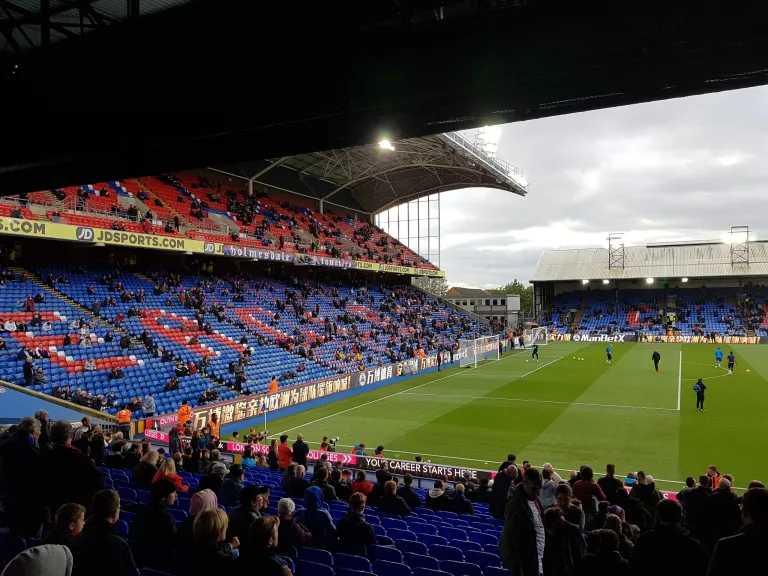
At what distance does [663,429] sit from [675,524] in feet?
63.0

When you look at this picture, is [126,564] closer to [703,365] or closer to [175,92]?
[175,92]

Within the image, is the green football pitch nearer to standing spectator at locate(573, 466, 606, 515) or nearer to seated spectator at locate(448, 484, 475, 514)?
seated spectator at locate(448, 484, 475, 514)

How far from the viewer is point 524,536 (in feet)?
15.7

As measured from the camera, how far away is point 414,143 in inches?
1688

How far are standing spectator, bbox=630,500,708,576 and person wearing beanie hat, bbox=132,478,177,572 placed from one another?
413 centimetres

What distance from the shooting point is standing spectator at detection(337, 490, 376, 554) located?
625cm

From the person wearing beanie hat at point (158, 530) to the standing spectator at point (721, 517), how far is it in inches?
235

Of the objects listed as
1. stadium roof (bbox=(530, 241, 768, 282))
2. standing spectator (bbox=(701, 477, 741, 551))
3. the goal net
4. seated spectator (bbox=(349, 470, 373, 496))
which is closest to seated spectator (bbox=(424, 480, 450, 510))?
seated spectator (bbox=(349, 470, 373, 496))

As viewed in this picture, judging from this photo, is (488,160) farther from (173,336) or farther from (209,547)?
(209,547)

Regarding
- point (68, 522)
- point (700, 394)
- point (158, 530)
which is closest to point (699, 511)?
point (158, 530)

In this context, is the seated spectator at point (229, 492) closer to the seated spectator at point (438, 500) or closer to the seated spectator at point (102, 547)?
the seated spectator at point (102, 547)

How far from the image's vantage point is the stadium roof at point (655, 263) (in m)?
67.1

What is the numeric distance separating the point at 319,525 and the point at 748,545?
4.66 meters

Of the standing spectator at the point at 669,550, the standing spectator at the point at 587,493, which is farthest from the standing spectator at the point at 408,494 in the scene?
the standing spectator at the point at 669,550
